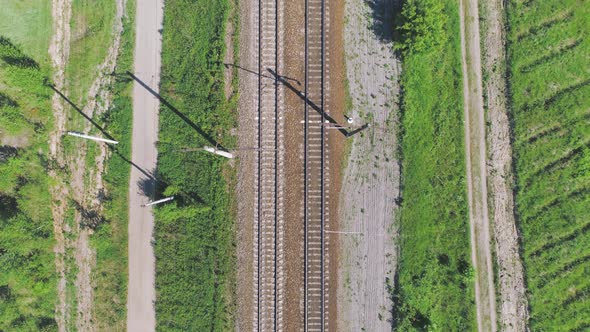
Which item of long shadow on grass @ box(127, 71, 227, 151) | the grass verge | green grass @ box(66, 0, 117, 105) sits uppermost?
green grass @ box(66, 0, 117, 105)

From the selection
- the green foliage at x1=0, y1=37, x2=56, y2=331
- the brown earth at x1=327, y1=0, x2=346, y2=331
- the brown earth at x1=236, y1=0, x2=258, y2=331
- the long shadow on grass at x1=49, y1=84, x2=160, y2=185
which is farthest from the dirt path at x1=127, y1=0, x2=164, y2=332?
the brown earth at x1=327, y1=0, x2=346, y2=331

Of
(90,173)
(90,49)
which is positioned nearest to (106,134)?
(90,173)

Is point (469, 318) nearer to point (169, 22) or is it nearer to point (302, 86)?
point (302, 86)

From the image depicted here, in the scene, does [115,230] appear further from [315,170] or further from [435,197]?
[435,197]

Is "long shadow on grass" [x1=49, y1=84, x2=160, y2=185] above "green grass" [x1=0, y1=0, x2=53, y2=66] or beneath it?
beneath

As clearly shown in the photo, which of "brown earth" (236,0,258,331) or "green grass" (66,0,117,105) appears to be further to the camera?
"green grass" (66,0,117,105)

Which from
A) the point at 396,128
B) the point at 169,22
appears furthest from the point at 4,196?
the point at 396,128

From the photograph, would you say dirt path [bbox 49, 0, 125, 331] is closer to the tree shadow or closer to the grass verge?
the grass verge
